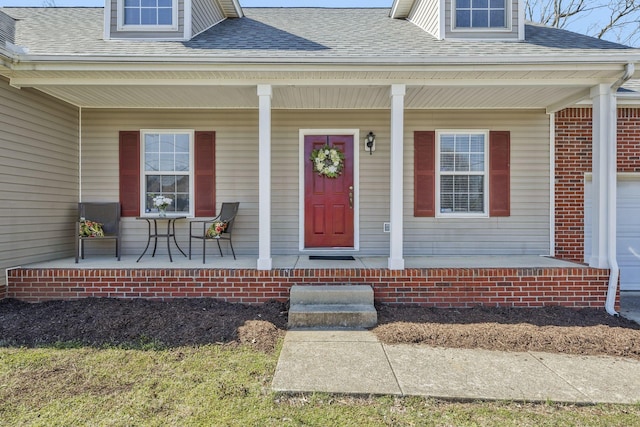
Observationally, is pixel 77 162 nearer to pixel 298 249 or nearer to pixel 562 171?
pixel 298 249

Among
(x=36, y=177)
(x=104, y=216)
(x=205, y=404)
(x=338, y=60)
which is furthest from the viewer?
(x=104, y=216)

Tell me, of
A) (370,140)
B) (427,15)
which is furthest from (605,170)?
(427,15)

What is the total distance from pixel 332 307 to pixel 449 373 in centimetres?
137

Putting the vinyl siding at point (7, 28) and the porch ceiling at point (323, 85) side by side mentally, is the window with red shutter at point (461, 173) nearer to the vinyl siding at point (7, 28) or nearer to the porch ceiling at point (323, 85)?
the porch ceiling at point (323, 85)

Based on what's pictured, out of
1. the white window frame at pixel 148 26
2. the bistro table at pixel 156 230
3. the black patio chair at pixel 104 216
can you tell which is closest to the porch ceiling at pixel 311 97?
the white window frame at pixel 148 26

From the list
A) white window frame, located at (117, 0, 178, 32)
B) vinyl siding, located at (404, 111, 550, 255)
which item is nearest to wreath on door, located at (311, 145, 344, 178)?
vinyl siding, located at (404, 111, 550, 255)

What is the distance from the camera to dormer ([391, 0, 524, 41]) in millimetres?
4883

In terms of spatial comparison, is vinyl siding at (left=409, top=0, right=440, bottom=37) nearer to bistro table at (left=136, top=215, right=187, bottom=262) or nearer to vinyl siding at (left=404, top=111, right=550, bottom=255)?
vinyl siding at (left=404, top=111, right=550, bottom=255)

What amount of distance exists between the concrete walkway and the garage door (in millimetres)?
3270

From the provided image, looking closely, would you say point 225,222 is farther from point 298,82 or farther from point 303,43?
point 303,43

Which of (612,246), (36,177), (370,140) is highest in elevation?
(370,140)

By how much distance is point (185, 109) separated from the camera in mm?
5402

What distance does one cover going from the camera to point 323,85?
427 cm

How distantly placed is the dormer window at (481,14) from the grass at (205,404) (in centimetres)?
467
